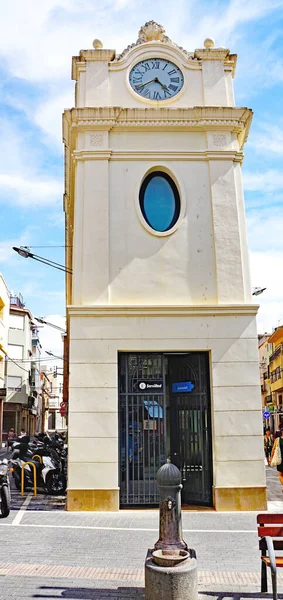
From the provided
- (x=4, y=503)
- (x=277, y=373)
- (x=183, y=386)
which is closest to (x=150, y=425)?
(x=183, y=386)

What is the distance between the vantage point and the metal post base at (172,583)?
5344mm

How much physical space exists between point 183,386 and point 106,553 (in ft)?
14.3

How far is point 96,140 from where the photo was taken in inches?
472

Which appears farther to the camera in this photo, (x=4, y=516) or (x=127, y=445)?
(x=127, y=445)

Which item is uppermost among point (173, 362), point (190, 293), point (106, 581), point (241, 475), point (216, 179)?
point (216, 179)

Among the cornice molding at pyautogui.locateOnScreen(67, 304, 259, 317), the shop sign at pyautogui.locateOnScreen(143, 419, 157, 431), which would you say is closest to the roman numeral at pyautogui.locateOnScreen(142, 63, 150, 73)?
the cornice molding at pyautogui.locateOnScreen(67, 304, 259, 317)

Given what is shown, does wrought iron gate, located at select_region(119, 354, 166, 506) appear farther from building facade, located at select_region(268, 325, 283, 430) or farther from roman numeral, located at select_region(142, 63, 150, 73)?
building facade, located at select_region(268, 325, 283, 430)

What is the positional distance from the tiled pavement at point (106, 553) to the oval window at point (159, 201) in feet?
18.9

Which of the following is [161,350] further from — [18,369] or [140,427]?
[18,369]

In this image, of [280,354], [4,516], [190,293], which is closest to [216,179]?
[190,293]

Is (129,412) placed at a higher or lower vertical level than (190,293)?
lower

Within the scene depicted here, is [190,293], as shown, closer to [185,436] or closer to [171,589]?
[185,436]

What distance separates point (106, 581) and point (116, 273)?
6378mm

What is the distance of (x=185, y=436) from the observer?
450 inches
